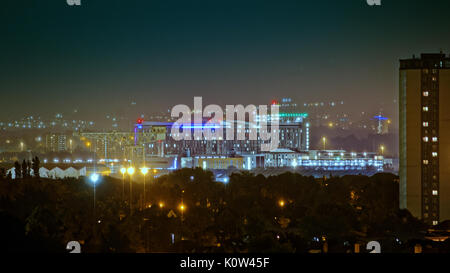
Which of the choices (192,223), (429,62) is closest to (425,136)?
(429,62)

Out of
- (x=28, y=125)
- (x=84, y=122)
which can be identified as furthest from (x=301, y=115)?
(x=28, y=125)

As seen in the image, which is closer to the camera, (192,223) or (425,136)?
(192,223)

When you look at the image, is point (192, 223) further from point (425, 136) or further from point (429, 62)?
point (429, 62)

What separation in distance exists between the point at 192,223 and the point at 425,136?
27.4ft

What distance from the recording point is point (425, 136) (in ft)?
54.1

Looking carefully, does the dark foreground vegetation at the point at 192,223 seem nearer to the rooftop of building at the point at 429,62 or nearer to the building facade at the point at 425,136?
the building facade at the point at 425,136

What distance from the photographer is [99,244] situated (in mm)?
8406

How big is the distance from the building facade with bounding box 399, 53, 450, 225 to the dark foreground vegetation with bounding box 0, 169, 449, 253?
1288 millimetres

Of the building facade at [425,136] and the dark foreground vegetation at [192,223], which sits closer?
the dark foreground vegetation at [192,223]

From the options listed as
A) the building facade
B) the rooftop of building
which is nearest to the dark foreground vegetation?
the building facade

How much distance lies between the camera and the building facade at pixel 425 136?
52.6ft

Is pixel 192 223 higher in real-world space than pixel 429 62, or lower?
lower

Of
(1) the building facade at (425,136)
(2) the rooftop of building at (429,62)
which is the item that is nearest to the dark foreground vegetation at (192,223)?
(1) the building facade at (425,136)

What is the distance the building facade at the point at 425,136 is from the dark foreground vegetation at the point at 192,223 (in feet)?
4.23
